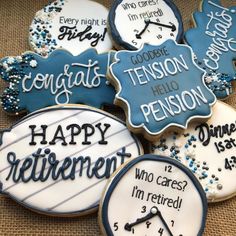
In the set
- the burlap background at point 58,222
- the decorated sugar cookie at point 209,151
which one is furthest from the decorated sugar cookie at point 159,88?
the burlap background at point 58,222

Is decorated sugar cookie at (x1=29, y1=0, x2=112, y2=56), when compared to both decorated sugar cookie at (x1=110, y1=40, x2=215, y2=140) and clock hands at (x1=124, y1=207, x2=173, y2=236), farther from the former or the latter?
clock hands at (x1=124, y1=207, x2=173, y2=236)

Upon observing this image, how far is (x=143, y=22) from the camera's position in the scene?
1.05 m

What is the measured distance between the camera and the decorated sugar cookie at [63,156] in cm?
85

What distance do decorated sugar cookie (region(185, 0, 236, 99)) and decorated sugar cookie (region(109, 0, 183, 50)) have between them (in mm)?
49

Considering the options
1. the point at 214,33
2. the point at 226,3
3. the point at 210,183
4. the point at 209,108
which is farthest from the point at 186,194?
the point at 226,3

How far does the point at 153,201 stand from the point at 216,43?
1.46 ft

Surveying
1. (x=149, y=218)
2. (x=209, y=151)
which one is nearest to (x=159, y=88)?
(x=209, y=151)

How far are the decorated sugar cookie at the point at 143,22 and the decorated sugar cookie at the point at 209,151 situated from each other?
0.79 ft

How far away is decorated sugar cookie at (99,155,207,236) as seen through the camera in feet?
2.71

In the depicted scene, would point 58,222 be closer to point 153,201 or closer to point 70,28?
point 153,201

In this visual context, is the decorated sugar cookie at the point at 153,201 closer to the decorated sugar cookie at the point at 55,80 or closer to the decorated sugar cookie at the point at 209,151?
the decorated sugar cookie at the point at 209,151

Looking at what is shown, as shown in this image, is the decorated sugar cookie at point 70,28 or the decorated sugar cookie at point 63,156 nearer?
the decorated sugar cookie at point 63,156

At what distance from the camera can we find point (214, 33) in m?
1.08

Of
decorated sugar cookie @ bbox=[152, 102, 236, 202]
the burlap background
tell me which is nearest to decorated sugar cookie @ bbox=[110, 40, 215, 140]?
decorated sugar cookie @ bbox=[152, 102, 236, 202]
